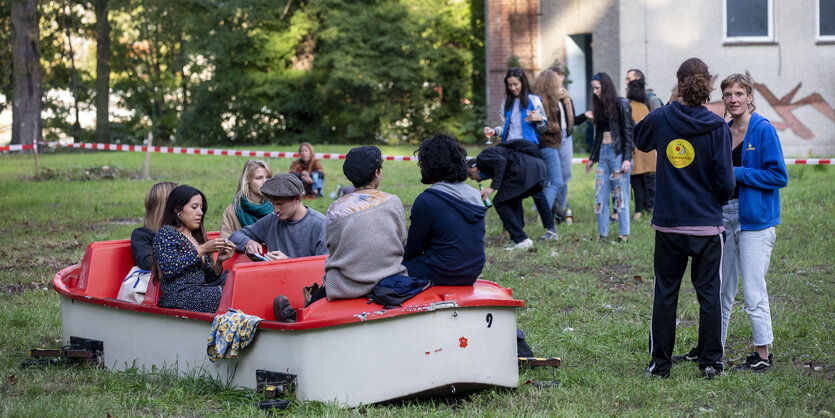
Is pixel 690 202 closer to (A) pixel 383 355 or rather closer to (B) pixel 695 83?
(B) pixel 695 83

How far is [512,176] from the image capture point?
10.9 metres

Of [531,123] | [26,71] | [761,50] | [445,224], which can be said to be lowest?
[445,224]

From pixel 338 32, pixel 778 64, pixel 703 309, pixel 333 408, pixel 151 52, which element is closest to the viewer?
pixel 333 408

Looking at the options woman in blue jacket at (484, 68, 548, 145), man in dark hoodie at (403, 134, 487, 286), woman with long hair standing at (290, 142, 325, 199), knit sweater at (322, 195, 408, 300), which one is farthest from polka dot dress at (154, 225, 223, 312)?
woman with long hair standing at (290, 142, 325, 199)

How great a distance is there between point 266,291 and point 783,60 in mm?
17907

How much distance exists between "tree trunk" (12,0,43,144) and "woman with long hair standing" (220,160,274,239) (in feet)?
82.9

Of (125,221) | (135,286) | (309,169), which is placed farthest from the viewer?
(309,169)

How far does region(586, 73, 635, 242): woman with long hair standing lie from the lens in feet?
35.3

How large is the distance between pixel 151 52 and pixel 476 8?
2101 centimetres

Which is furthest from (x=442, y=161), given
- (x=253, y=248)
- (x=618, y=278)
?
(x=618, y=278)

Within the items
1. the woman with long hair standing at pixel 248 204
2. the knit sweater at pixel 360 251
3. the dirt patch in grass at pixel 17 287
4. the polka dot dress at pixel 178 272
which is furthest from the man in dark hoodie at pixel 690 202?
the dirt patch in grass at pixel 17 287

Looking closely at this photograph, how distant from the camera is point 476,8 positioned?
118 feet

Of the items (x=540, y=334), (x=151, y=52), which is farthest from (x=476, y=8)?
(x=540, y=334)

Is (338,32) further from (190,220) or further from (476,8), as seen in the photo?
(190,220)
